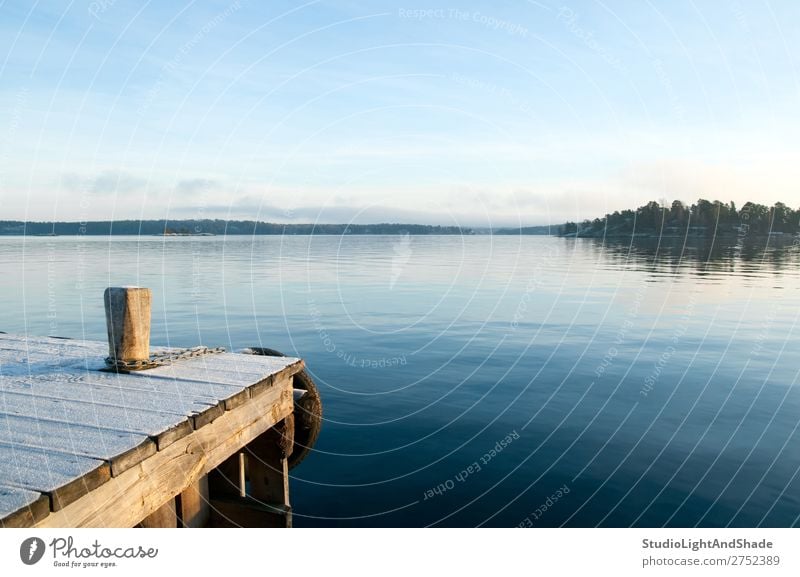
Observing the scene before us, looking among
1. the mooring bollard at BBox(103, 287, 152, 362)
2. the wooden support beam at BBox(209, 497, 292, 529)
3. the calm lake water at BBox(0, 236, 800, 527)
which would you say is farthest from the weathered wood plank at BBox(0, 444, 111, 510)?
the calm lake water at BBox(0, 236, 800, 527)

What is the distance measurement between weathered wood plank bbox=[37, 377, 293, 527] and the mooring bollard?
187 cm

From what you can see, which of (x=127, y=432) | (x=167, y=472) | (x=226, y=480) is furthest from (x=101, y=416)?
(x=226, y=480)

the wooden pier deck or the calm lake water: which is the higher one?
the wooden pier deck

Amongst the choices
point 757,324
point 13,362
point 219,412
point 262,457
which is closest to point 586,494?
point 262,457

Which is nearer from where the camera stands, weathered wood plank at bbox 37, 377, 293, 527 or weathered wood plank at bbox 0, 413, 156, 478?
weathered wood plank at bbox 37, 377, 293, 527

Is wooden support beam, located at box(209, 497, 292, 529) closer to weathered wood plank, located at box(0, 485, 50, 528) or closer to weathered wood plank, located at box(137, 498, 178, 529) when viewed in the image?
weathered wood plank, located at box(137, 498, 178, 529)

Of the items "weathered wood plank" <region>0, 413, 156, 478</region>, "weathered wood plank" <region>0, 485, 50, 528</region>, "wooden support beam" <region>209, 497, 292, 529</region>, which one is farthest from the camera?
"wooden support beam" <region>209, 497, 292, 529</region>

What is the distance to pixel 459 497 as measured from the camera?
412 inches

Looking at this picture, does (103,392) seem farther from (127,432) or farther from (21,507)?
(21,507)

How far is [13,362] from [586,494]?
950 centimetres

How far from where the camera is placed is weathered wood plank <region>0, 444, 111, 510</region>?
464cm

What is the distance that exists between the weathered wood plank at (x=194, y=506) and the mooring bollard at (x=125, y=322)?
1929mm

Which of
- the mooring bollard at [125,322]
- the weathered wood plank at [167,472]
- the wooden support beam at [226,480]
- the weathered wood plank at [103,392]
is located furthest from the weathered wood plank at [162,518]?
the mooring bollard at [125,322]

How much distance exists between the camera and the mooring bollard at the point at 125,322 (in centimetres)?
793
